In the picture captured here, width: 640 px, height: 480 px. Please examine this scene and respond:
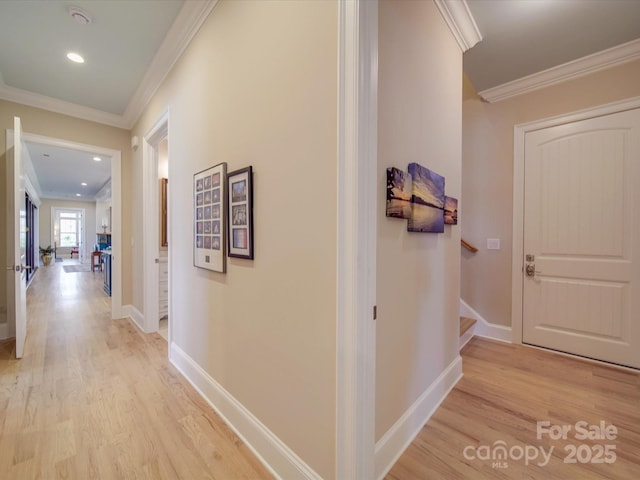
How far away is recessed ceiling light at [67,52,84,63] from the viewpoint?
2.43 m

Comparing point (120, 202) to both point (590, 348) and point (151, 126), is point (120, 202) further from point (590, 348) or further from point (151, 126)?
point (590, 348)

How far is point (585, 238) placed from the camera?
2480mm

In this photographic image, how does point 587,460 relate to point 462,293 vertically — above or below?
below

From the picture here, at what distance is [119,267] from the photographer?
147 inches

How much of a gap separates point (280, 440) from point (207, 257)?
3.89 feet

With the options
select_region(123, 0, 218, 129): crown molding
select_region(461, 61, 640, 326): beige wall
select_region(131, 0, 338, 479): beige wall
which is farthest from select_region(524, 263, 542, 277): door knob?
select_region(123, 0, 218, 129): crown molding

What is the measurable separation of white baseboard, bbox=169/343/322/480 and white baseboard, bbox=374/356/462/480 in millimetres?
371

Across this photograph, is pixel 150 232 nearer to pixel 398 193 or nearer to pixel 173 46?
pixel 173 46

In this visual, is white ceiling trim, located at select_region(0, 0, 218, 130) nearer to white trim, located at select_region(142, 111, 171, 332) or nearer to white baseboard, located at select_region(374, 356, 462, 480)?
white trim, located at select_region(142, 111, 171, 332)

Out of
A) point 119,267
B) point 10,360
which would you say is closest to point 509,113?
point 119,267

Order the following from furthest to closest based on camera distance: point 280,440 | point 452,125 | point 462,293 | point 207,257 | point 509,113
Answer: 1. point 462,293
2. point 509,113
3. point 452,125
4. point 207,257
5. point 280,440

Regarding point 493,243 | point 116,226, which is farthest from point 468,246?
point 116,226

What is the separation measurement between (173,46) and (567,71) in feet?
→ 11.9

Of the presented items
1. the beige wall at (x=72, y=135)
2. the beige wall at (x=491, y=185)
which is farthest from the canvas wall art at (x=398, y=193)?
the beige wall at (x=72, y=135)
